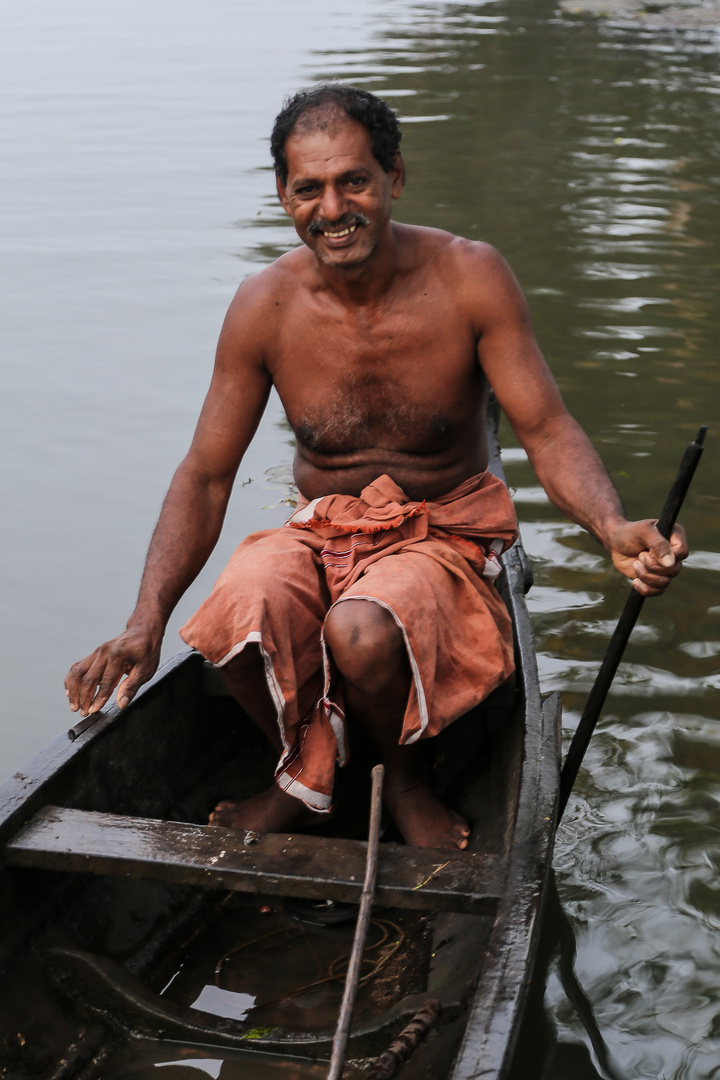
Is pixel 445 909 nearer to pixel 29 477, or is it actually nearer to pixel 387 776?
pixel 387 776

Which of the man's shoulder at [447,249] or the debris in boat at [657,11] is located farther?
the debris in boat at [657,11]

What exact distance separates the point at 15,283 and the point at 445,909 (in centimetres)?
678

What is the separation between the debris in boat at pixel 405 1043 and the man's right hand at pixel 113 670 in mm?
948

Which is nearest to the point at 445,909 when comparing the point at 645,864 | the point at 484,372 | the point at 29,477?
the point at 645,864

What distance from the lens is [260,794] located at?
2824 millimetres

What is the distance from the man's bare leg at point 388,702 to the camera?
2416 millimetres

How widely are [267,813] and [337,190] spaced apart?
1412mm

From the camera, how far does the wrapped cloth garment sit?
248cm

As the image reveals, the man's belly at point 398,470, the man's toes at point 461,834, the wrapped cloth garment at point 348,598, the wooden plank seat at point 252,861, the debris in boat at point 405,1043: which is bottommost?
the man's toes at point 461,834

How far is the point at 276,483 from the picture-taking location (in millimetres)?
5492

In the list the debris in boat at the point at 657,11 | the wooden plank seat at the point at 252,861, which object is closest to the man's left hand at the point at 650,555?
the wooden plank seat at the point at 252,861

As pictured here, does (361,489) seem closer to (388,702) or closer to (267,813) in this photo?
(388,702)

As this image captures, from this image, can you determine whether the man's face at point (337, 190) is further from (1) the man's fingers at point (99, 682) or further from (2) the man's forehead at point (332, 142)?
(1) the man's fingers at point (99, 682)

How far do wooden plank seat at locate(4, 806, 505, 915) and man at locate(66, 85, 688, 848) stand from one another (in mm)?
256
